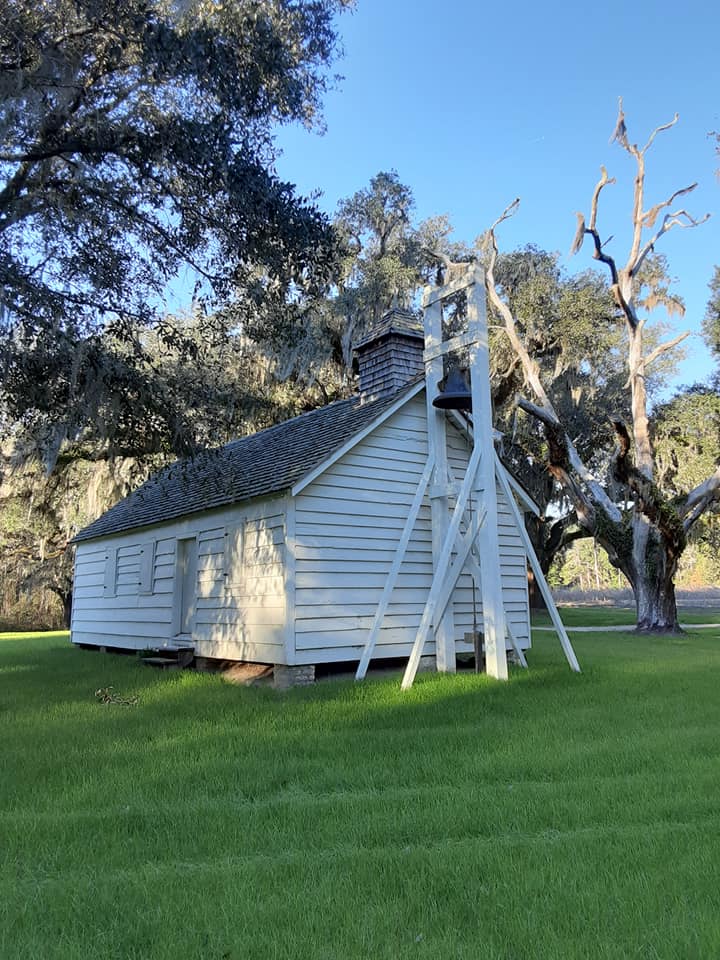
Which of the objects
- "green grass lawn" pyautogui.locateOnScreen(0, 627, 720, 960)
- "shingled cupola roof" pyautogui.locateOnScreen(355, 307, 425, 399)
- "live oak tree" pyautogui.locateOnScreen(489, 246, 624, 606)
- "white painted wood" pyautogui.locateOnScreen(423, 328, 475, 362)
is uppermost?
"live oak tree" pyautogui.locateOnScreen(489, 246, 624, 606)

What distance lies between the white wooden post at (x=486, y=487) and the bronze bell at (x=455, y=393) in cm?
25

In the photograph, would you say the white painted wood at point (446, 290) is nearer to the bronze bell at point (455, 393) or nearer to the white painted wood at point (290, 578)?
the bronze bell at point (455, 393)

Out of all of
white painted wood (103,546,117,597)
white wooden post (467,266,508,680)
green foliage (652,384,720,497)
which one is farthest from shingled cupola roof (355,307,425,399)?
green foliage (652,384,720,497)

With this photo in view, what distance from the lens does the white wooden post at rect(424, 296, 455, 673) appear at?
1046cm

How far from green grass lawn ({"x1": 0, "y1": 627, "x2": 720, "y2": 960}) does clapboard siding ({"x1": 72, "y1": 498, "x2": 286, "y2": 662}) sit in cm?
230

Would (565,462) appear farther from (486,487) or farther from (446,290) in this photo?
(486,487)

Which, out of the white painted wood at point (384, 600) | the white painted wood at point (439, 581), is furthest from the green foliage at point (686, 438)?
the white painted wood at point (384, 600)

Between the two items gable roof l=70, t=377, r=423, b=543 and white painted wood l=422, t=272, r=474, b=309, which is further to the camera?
white painted wood l=422, t=272, r=474, b=309

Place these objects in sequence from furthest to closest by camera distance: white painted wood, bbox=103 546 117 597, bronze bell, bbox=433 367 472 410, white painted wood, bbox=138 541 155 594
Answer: white painted wood, bbox=103 546 117 597 → white painted wood, bbox=138 541 155 594 → bronze bell, bbox=433 367 472 410

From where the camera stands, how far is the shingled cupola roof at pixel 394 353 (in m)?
12.0

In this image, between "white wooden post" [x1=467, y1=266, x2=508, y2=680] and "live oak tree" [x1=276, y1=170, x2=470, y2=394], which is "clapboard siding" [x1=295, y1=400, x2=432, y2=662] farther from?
"live oak tree" [x1=276, y1=170, x2=470, y2=394]

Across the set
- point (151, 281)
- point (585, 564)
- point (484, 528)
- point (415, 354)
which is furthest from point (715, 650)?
point (585, 564)

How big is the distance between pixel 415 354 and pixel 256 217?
534 centimetres

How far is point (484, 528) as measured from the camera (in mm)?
9391
